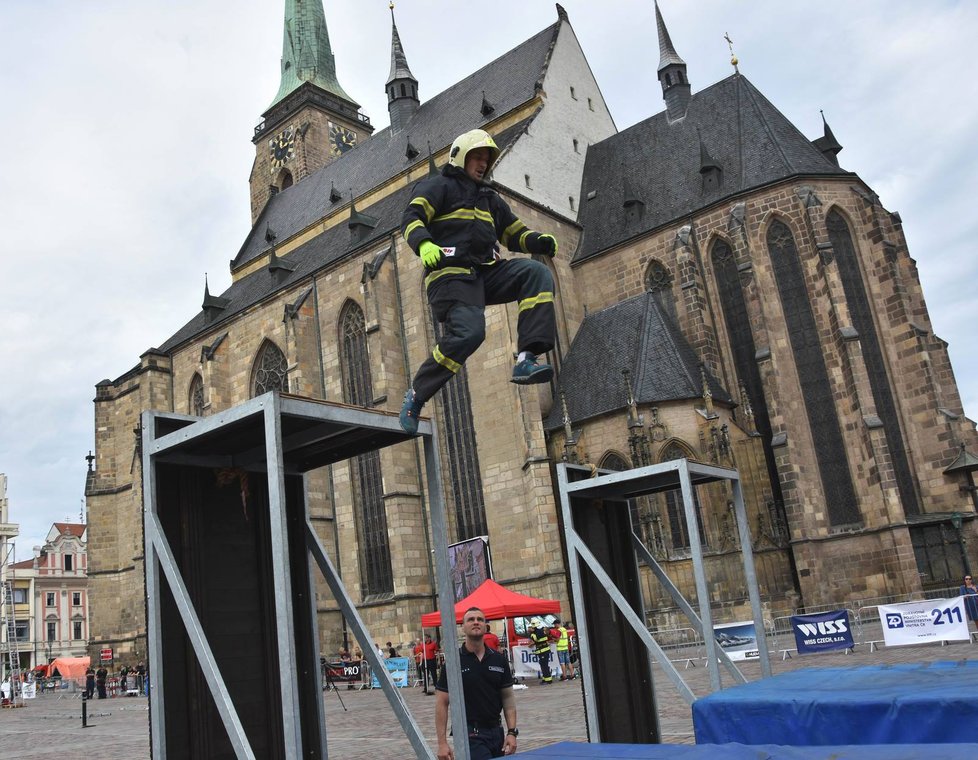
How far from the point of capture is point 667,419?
24797 mm

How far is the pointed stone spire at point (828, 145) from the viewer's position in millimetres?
30953

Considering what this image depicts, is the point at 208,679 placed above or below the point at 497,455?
below

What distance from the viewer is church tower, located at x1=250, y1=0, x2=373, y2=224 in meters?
48.2

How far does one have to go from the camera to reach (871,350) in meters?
26.4

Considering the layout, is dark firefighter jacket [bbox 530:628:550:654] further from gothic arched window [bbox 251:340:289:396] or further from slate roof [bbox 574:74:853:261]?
gothic arched window [bbox 251:340:289:396]

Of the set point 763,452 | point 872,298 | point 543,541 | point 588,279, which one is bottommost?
point 543,541

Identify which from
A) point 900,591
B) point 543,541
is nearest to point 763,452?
point 900,591

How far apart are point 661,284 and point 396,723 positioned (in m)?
20.0

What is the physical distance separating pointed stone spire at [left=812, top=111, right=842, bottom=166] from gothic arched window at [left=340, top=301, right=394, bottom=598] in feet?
56.4

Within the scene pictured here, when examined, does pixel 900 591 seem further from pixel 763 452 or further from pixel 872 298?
pixel 872 298

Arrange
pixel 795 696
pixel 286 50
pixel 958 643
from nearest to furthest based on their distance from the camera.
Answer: pixel 795 696
pixel 958 643
pixel 286 50

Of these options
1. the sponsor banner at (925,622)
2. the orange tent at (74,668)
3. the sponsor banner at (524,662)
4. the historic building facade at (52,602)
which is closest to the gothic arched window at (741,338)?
the sponsor banner at (925,622)

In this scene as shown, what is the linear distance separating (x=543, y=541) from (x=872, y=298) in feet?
40.7

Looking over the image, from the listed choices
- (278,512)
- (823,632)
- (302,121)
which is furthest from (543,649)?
(302,121)
